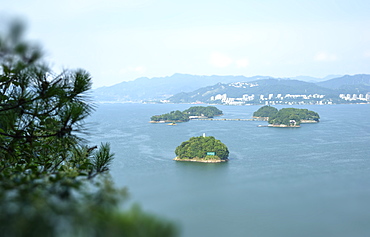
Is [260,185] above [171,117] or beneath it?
beneath

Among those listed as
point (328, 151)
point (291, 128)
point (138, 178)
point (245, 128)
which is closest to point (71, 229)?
Result: point (138, 178)

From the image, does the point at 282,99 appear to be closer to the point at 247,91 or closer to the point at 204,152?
the point at 247,91

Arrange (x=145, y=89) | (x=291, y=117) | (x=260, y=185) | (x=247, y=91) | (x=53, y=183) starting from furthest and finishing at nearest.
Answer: (x=145, y=89) → (x=247, y=91) → (x=291, y=117) → (x=260, y=185) → (x=53, y=183)

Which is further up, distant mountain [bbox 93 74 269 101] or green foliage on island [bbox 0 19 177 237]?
distant mountain [bbox 93 74 269 101]

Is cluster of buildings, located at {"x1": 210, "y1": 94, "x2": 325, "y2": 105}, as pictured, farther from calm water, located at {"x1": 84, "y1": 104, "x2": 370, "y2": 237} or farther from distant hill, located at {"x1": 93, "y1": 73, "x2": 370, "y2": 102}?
calm water, located at {"x1": 84, "y1": 104, "x2": 370, "y2": 237}

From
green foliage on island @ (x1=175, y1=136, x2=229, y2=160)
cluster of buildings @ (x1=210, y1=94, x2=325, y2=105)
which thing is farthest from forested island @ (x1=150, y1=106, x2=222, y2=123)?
cluster of buildings @ (x1=210, y1=94, x2=325, y2=105)

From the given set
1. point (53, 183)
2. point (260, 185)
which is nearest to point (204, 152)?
point (260, 185)

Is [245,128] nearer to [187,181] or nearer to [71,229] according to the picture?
[187,181]
